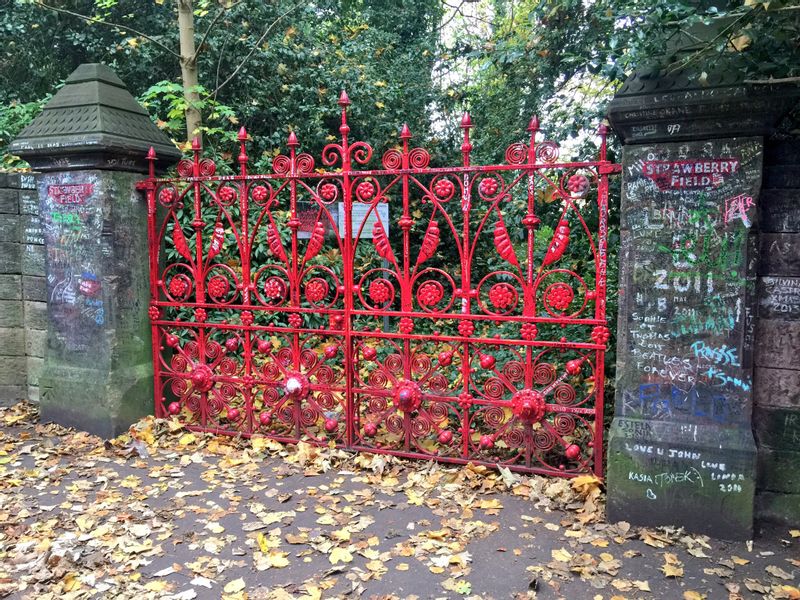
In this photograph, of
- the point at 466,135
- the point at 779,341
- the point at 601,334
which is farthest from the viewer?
the point at 466,135

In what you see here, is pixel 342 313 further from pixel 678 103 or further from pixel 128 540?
pixel 678 103

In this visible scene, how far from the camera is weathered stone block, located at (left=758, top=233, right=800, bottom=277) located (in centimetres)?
324

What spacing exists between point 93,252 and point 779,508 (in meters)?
4.99

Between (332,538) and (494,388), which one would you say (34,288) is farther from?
(494,388)

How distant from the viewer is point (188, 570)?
10.2 ft

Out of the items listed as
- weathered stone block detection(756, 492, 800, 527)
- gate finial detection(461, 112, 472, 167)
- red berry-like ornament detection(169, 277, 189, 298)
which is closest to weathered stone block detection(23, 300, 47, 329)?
red berry-like ornament detection(169, 277, 189, 298)

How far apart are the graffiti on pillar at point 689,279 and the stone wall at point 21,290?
16.0 feet

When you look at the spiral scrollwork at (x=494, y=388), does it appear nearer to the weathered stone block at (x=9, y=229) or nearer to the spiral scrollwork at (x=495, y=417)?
the spiral scrollwork at (x=495, y=417)

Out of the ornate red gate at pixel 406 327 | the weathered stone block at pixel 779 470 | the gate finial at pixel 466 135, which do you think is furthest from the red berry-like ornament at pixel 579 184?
the weathered stone block at pixel 779 470

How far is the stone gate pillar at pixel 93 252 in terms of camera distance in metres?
4.75

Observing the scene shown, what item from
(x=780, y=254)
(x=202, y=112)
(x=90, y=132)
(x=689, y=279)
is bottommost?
(x=689, y=279)

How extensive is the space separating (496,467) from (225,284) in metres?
2.45

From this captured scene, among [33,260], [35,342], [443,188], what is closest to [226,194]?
[443,188]

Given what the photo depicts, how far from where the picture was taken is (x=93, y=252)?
15.7 feet
